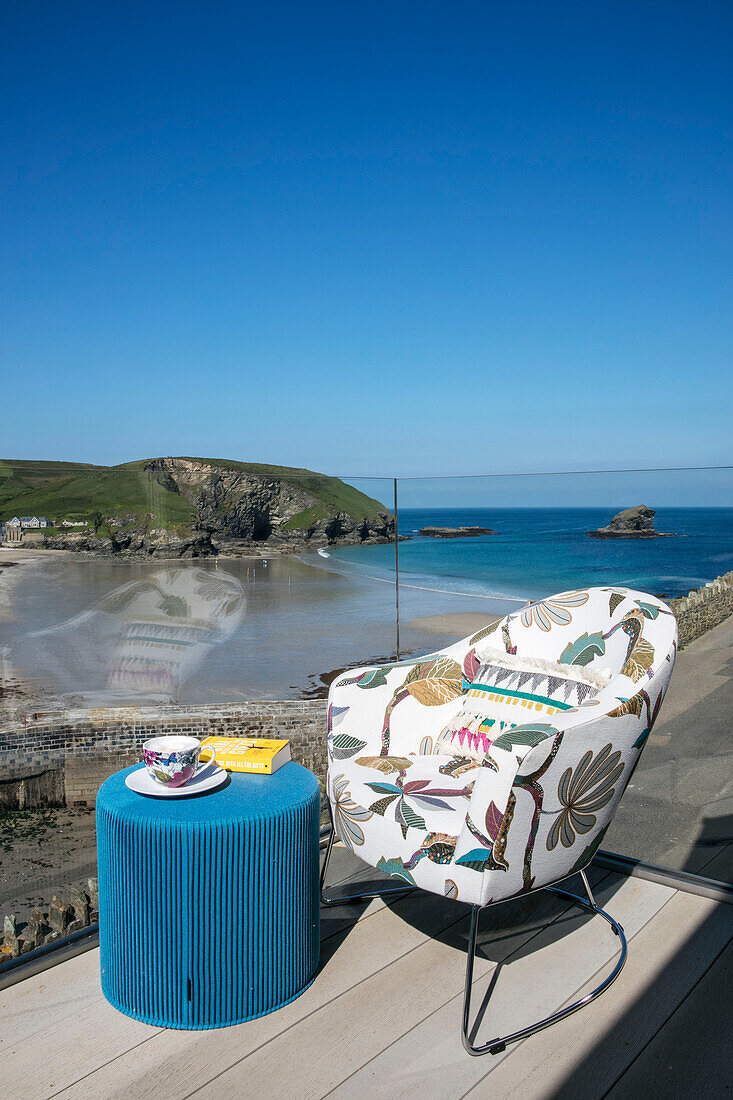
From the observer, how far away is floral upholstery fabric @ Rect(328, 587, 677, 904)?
55.1 inches

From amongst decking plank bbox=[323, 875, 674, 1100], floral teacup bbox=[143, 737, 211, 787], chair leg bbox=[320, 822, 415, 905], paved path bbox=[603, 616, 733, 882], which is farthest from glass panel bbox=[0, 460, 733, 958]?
floral teacup bbox=[143, 737, 211, 787]

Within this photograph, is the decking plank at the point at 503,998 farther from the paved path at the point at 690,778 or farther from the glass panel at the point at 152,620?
the glass panel at the point at 152,620

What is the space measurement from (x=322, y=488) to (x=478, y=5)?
432 cm

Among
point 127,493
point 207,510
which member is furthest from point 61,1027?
point 207,510

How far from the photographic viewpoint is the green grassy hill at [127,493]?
2.95m

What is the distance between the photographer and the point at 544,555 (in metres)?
3.40

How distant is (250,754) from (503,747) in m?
0.61

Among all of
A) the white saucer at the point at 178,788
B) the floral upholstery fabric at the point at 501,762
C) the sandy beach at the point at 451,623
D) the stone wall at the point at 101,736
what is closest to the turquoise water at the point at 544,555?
the sandy beach at the point at 451,623

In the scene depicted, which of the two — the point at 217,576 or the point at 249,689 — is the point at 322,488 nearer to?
the point at 217,576

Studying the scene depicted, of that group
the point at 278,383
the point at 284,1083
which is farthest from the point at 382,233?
the point at 284,1083

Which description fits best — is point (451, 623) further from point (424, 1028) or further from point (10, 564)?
point (424, 1028)

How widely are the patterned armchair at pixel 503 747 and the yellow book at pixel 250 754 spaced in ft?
0.59

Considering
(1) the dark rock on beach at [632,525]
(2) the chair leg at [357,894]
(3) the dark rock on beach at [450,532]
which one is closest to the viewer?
(2) the chair leg at [357,894]

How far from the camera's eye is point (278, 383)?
50.2 feet
